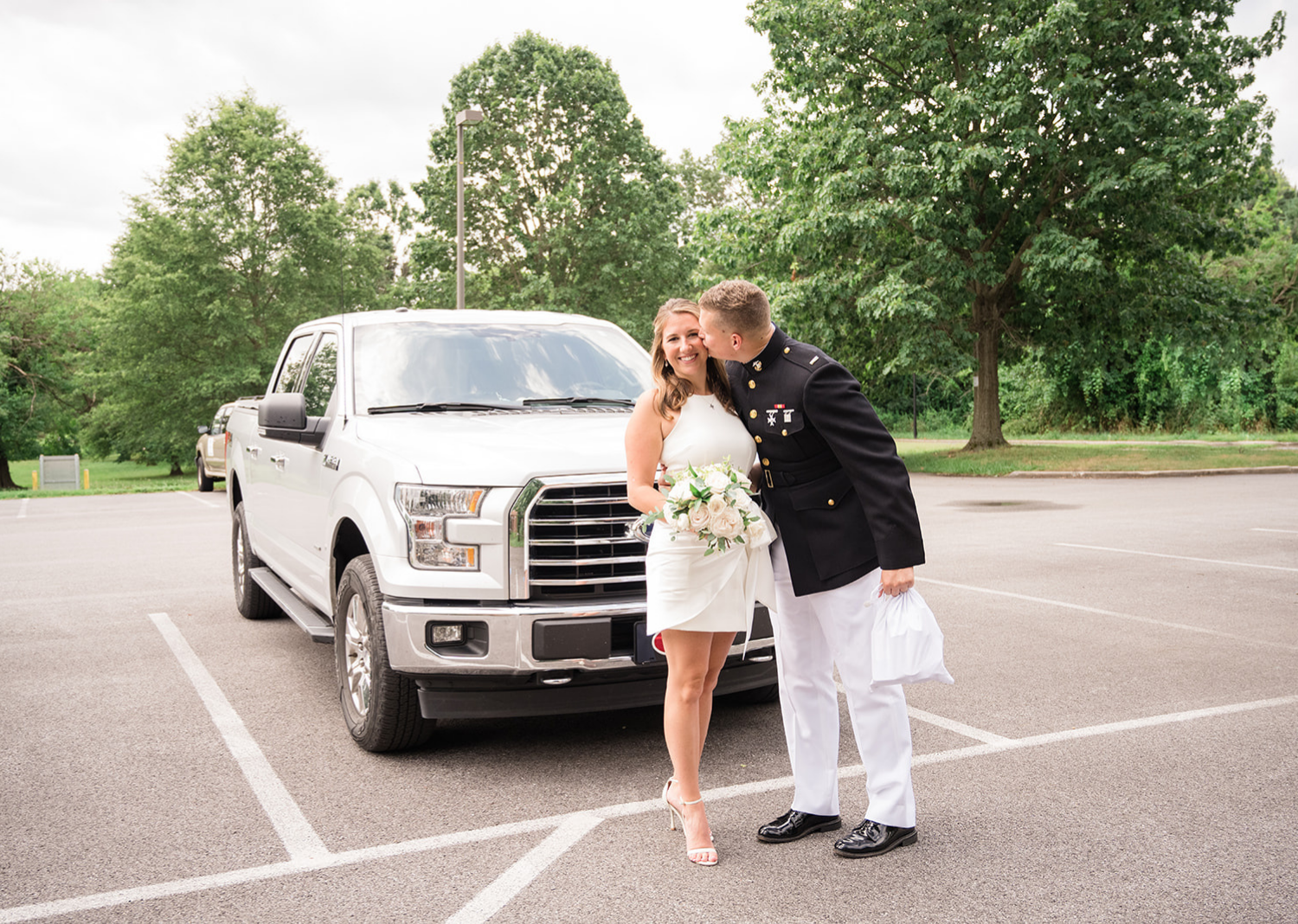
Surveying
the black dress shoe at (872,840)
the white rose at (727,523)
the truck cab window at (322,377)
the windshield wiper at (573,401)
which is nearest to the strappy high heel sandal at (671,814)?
the black dress shoe at (872,840)

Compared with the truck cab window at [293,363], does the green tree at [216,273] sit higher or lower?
higher

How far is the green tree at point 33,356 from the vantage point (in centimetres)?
3931

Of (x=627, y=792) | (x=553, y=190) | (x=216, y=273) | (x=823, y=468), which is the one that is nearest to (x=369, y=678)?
(x=627, y=792)

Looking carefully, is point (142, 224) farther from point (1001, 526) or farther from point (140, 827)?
point (140, 827)

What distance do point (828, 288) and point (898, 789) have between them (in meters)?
21.3

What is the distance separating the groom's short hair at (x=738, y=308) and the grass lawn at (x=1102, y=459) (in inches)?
799

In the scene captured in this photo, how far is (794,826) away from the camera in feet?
12.4

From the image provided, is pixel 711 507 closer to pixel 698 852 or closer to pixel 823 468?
pixel 823 468

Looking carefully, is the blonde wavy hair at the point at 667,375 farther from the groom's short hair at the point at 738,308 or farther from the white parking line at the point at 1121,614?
the white parking line at the point at 1121,614

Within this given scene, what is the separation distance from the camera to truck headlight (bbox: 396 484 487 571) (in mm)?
4316

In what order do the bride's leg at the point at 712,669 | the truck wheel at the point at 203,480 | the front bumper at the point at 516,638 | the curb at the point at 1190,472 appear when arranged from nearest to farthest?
the bride's leg at the point at 712,669 < the front bumper at the point at 516,638 < the curb at the point at 1190,472 < the truck wheel at the point at 203,480

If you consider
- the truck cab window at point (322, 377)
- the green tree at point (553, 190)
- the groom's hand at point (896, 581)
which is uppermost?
the green tree at point (553, 190)

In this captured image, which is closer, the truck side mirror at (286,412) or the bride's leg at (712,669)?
the bride's leg at (712,669)

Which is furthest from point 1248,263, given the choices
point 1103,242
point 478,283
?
point 478,283
